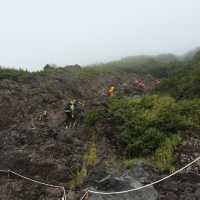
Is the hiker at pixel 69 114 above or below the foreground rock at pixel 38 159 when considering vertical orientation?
above

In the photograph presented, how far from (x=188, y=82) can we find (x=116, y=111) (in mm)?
3278

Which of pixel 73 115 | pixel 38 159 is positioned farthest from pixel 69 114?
pixel 38 159

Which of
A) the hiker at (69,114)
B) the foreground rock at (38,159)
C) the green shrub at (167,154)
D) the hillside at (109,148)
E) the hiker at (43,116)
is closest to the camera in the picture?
the hillside at (109,148)

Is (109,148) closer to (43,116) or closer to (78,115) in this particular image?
(78,115)

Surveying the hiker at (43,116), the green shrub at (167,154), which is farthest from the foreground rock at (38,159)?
the hiker at (43,116)

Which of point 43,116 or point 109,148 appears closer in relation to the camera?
point 109,148

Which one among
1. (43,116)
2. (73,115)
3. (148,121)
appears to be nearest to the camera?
(148,121)

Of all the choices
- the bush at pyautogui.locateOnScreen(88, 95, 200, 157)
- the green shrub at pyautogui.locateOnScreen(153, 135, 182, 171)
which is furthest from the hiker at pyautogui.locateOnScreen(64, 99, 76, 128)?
the green shrub at pyautogui.locateOnScreen(153, 135, 182, 171)

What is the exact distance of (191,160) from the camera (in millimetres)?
7637

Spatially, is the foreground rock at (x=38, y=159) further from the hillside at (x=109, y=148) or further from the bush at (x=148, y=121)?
the bush at (x=148, y=121)

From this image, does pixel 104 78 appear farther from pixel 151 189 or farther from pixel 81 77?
pixel 151 189

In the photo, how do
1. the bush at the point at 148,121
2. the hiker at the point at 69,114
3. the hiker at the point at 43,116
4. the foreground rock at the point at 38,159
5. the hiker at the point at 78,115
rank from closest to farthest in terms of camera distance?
the foreground rock at the point at 38,159, the bush at the point at 148,121, the hiker at the point at 78,115, the hiker at the point at 69,114, the hiker at the point at 43,116

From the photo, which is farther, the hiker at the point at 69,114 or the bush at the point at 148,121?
the hiker at the point at 69,114

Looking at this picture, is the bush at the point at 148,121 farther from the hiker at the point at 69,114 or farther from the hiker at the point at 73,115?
the hiker at the point at 69,114
